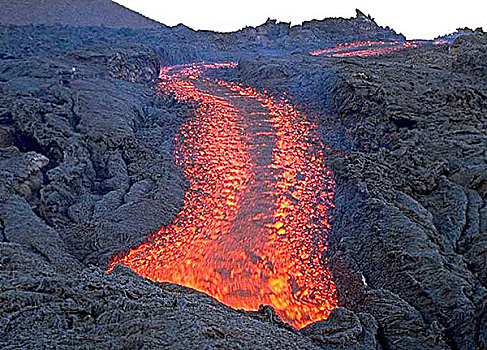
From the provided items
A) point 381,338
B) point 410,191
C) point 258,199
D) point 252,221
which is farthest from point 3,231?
point 410,191

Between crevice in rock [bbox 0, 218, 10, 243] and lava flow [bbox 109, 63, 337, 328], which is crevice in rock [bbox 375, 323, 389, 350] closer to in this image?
lava flow [bbox 109, 63, 337, 328]

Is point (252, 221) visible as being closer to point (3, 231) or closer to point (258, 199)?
point (258, 199)

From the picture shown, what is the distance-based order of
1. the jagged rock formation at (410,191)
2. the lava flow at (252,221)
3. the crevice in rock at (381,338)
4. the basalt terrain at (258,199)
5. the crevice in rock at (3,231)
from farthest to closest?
the lava flow at (252,221), the crevice in rock at (3,231), the jagged rock formation at (410,191), the crevice in rock at (381,338), the basalt terrain at (258,199)

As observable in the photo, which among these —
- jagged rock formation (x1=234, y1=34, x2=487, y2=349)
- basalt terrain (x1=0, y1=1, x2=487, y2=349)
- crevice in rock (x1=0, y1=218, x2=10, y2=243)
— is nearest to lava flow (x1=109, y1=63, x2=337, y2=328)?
basalt terrain (x1=0, y1=1, x2=487, y2=349)

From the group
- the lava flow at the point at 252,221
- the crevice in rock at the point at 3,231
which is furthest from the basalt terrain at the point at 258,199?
the lava flow at the point at 252,221

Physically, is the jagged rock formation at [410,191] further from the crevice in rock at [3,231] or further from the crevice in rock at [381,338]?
the crevice in rock at [3,231]
